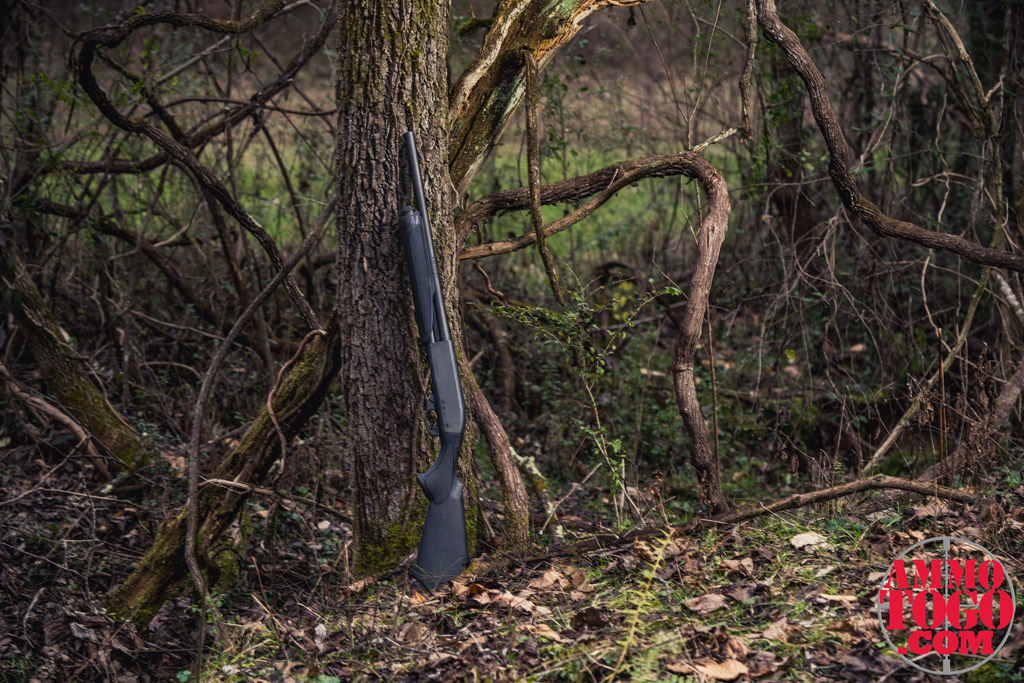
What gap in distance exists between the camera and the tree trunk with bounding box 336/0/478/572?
3365 millimetres

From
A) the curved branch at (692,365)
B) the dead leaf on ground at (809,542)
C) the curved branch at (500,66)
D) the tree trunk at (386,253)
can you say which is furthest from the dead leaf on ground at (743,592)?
the curved branch at (500,66)

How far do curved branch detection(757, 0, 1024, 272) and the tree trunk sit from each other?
5.83 feet

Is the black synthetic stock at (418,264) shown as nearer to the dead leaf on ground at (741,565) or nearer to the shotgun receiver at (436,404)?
the shotgun receiver at (436,404)

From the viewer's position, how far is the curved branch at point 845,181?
3.77 meters

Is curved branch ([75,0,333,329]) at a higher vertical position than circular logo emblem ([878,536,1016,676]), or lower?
higher

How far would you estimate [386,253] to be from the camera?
3.48 metres

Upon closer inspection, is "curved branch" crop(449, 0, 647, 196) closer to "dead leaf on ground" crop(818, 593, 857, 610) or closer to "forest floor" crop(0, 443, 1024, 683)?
"forest floor" crop(0, 443, 1024, 683)

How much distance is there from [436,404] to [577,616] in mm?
1062

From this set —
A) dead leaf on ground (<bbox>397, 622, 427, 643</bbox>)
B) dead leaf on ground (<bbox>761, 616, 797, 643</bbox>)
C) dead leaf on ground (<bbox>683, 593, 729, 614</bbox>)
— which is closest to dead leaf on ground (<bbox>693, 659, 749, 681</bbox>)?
dead leaf on ground (<bbox>761, 616, 797, 643</bbox>)

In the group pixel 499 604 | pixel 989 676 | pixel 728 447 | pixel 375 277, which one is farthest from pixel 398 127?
pixel 728 447

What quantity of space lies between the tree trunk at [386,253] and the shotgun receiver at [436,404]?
0.42 feet

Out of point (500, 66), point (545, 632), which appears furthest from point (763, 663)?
point (500, 66)

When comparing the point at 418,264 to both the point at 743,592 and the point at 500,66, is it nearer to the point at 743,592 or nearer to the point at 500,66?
the point at 500,66

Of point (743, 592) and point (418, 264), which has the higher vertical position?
point (418, 264)
